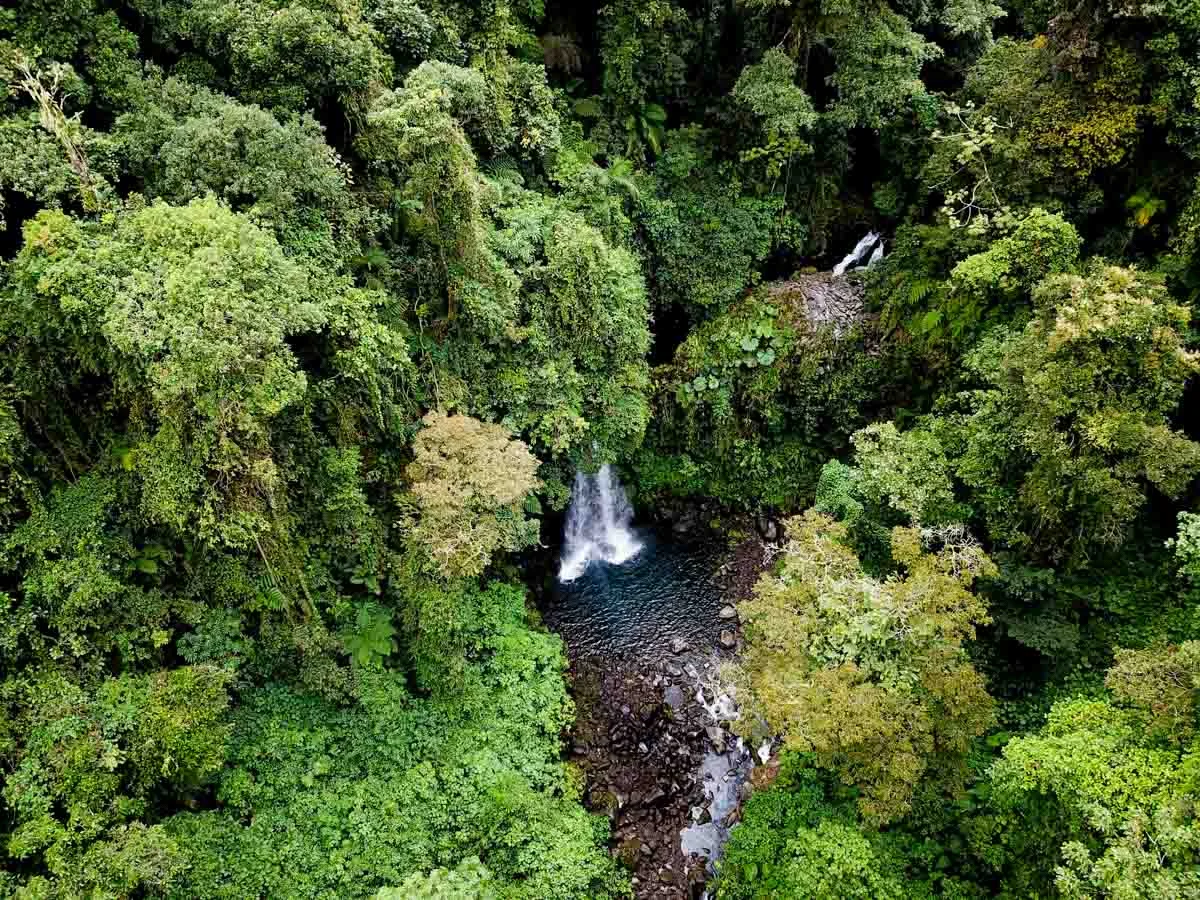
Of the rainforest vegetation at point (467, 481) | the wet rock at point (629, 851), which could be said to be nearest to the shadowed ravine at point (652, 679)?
the wet rock at point (629, 851)

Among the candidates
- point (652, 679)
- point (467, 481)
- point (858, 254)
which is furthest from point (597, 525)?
point (858, 254)

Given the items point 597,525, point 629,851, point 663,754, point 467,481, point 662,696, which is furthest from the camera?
point 597,525

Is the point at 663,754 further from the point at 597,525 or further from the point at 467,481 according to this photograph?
the point at 467,481

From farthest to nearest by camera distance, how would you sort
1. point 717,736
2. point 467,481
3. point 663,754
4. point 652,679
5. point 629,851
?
point 652,679, point 717,736, point 663,754, point 629,851, point 467,481

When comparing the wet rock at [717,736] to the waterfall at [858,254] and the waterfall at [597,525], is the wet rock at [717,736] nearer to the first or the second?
the waterfall at [597,525]

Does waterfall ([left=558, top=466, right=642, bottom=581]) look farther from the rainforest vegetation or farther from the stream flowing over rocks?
the rainforest vegetation

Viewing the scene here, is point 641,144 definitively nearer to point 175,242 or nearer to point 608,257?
point 608,257
